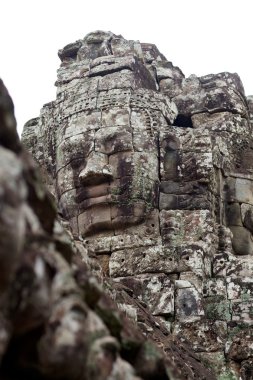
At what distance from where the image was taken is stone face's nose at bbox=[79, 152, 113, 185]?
40.7ft

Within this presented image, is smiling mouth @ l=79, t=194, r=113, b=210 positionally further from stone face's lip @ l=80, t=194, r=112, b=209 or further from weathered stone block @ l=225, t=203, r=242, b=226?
weathered stone block @ l=225, t=203, r=242, b=226

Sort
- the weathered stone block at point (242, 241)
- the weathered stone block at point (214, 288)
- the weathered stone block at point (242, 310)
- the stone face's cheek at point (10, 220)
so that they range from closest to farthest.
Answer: the stone face's cheek at point (10, 220), the weathered stone block at point (242, 310), the weathered stone block at point (214, 288), the weathered stone block at point (242, 241)

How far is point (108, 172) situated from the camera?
40.9ft

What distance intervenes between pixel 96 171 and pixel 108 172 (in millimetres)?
207

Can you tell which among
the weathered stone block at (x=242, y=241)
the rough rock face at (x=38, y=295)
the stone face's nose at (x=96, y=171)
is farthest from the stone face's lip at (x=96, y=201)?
the rough rock face at (x=38, y=295)

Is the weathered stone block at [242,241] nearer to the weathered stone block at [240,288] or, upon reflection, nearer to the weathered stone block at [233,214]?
the weathered stone block at [233,214]

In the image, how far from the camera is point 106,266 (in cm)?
1209

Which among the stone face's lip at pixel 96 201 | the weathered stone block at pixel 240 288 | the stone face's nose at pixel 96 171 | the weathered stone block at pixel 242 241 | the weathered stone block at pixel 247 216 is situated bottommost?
the weathered stone block at pixel 240 288

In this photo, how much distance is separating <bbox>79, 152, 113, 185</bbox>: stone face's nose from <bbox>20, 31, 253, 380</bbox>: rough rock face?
0.02 metres

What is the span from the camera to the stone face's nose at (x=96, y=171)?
1241 cm

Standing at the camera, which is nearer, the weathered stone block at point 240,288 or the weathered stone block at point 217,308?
the weathered stone block at point 217,308

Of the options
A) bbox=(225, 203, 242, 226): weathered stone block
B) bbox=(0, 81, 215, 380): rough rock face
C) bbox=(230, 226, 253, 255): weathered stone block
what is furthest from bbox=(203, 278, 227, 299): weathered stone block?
bbox=(0, 81, 215, 380): rough rock face

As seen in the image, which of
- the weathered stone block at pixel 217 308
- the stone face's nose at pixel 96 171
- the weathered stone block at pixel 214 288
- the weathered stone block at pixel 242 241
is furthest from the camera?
the weathered stone block at pixel 242 241

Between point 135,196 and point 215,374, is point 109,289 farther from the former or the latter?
point 135,196
